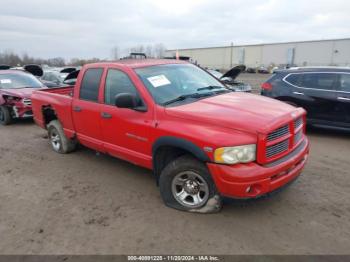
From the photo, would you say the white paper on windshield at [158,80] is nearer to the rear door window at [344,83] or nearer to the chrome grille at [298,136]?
the chrome grille at [298,136]

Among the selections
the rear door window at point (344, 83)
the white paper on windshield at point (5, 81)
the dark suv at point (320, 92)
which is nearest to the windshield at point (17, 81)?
the white paper on windshield at point (5, 81)

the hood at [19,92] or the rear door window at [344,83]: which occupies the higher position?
the rear door window at [344,83]

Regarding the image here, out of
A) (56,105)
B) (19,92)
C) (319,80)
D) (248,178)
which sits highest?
(319,80)

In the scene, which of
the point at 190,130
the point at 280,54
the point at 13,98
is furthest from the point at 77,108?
the point at 280,54

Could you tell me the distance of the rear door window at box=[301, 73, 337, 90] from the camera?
696 centimetres

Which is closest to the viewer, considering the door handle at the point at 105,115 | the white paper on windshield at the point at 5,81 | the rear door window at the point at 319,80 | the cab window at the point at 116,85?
the cab window at the point at 116,85

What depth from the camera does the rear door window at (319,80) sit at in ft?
22.8

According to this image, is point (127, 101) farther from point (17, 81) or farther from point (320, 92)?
point (17, 81)

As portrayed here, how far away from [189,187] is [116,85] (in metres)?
1.92

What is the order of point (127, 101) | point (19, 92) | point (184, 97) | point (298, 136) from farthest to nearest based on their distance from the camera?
1. point (19, 92)
2. point (184, 97)
3. point (298, 136)
4. point (127, 101)

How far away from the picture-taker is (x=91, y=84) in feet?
16.0

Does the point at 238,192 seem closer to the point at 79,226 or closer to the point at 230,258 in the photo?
the point at 230,258

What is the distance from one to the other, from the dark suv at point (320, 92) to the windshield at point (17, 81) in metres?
7.87

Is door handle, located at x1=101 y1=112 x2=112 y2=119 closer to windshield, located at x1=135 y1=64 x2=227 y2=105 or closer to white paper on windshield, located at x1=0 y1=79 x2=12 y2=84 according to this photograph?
windshield, located at x1=135 y1=64 x2=227 y2=105
